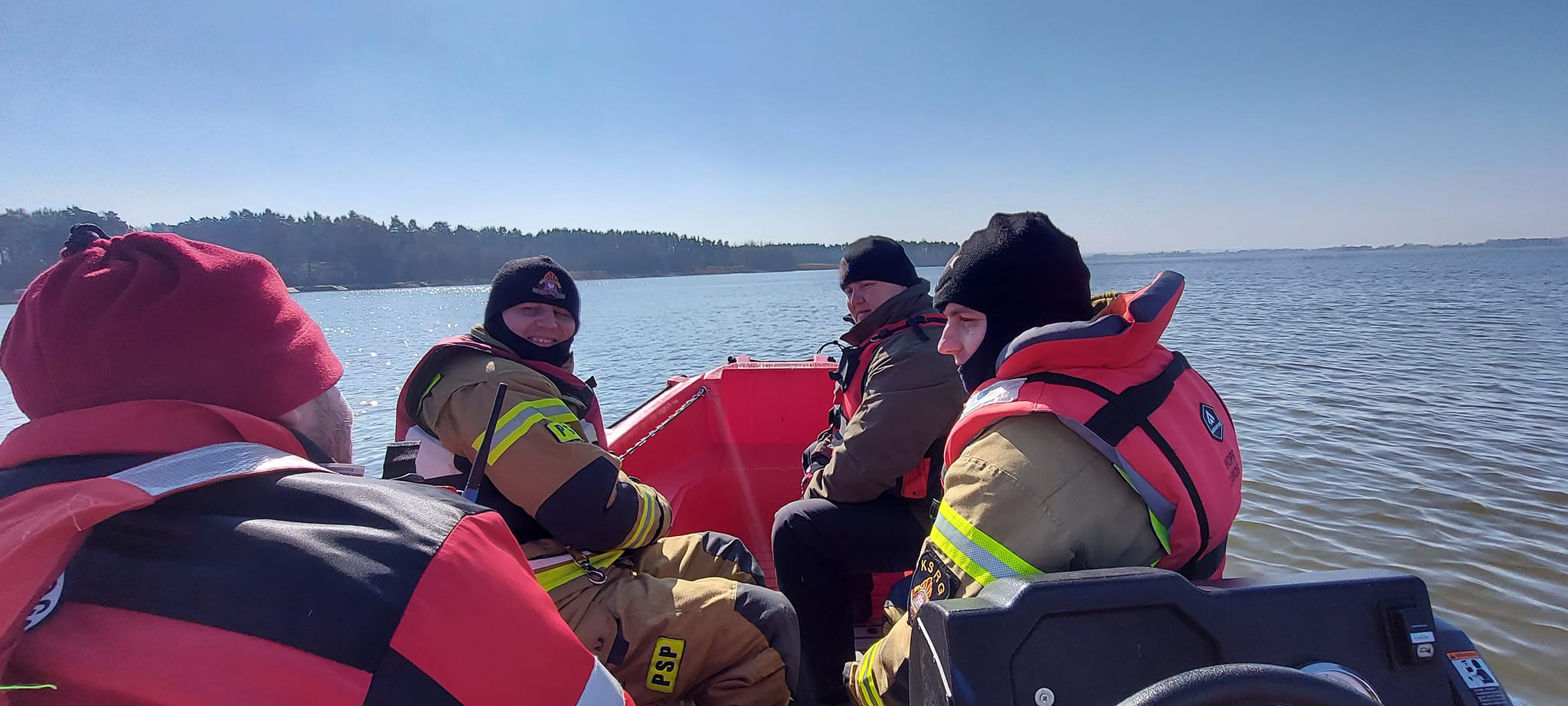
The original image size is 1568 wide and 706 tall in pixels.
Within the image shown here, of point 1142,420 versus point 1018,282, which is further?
point 1018,282

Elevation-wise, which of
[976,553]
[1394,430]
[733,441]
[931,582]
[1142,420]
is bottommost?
[1394,430]

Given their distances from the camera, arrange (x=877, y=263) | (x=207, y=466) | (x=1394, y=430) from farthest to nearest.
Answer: (x=1394, y=430) → (x=877, y=263) → (x=207, y=466)

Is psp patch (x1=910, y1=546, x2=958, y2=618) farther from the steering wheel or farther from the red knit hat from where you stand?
the red knit hat

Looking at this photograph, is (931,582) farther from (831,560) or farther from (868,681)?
(831,560)

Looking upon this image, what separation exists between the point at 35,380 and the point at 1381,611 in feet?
6.58

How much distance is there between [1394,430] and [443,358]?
342 inches

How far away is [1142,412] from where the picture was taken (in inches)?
54.3

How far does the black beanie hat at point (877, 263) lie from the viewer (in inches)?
119

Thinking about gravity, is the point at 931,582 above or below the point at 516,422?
below

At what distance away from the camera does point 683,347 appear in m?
17.6

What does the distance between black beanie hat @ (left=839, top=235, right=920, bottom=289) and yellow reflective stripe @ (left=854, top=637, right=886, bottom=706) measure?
1.73m

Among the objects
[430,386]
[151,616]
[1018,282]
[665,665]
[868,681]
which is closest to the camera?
[151,616]

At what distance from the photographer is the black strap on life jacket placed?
4.38ft

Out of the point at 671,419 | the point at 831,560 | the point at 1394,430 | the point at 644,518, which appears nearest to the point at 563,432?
the point at 644,518
